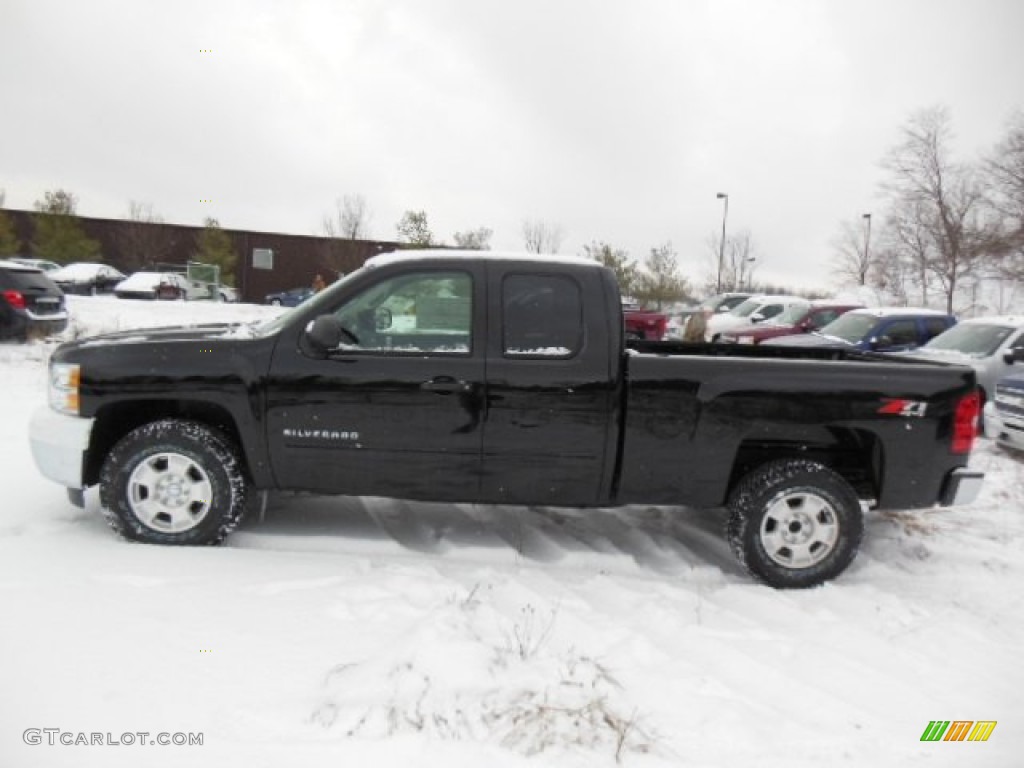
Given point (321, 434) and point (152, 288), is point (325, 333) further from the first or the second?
point (152, 288)

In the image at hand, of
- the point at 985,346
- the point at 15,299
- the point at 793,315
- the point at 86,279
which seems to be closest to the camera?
the point at 985,346

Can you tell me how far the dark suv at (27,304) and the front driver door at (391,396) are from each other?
9.47 metres

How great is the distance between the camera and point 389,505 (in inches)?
201

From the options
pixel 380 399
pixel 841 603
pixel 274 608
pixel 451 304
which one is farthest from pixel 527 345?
pixel 841 603

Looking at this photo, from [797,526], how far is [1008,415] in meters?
5.21

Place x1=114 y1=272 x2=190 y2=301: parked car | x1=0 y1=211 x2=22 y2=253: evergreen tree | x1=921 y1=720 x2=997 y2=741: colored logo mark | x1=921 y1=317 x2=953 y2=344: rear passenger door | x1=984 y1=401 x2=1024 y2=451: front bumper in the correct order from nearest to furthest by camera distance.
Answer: x1=921 y1=720 x2=997 y2=741: colored logo mark, x1=984 y1=401 x2=1024 y2=451: front bumper, x1=921 y1=317 x2=953 y2=344: rear passenger door, x1=114 y1=272 x2=190 y2=301: parked car, x1=0 y1=211 x2=22 y2=253: evergreen tree

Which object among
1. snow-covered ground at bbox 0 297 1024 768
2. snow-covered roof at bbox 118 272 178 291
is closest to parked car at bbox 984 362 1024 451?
snow-covered ground at bbox 0 297 1024 768

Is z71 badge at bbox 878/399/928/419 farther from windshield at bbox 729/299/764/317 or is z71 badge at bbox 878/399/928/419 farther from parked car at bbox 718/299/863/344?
windshield at bbox 729/299/764/317

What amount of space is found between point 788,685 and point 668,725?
2.31ft

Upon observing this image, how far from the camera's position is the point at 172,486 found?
4.11 m

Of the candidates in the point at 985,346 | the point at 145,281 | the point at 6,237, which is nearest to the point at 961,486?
the point at 985,346

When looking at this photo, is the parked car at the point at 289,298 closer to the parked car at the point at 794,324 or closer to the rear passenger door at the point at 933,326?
the parked car at the point at 794,324

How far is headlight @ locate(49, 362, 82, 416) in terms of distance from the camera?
13.5 feet

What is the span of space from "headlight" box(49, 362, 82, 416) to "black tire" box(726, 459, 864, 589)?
3.94m
